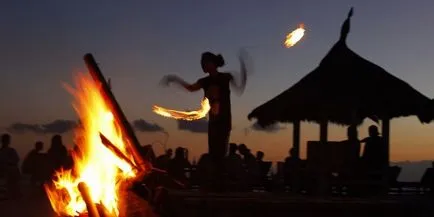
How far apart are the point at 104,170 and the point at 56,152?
921cm

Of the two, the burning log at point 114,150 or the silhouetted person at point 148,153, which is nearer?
the burning log at point 114,150

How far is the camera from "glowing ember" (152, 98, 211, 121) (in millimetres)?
8086

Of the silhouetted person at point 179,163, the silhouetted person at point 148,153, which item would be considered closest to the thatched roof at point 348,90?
the silhouetted person at point 179,163

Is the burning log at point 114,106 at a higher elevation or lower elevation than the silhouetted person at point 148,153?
higher

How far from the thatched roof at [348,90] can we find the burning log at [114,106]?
7236 millimetres

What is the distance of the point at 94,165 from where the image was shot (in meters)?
6.73

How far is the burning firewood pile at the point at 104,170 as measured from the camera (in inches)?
258

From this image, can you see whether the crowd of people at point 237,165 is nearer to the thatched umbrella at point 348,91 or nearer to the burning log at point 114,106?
the thatched umbrella at point 348,91

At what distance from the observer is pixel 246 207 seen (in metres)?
7.36

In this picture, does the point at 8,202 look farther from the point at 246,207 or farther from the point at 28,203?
the point at 246,207

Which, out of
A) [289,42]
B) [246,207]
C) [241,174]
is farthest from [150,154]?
[241,174]

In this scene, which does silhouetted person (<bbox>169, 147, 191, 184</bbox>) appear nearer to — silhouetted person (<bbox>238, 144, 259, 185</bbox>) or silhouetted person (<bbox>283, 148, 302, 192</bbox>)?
silhouetted person (<bbox>238, 144, 259, 185</bbox>)

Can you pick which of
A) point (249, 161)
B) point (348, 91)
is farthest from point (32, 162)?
point (348, 91)

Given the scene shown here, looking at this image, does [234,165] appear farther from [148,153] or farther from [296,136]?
[148,153]
